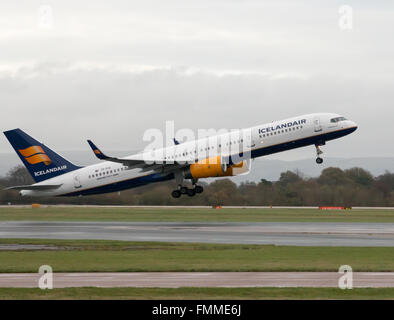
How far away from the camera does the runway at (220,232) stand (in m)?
48.4

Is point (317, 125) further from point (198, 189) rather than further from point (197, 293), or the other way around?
point (197, 293)

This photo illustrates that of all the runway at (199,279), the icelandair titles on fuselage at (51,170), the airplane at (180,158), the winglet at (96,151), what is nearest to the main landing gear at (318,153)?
the airplane at (180,158)

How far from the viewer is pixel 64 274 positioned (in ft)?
102

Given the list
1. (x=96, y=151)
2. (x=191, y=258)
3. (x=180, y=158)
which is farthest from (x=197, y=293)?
(x=180, y=158)

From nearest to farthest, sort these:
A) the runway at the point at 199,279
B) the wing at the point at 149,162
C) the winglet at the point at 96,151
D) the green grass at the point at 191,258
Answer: the runway at the point at 199,279
the green grass at the point at 191,258
the winglet at the point at 96,151
the wing at the point at 149,162

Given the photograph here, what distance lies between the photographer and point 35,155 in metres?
76.0

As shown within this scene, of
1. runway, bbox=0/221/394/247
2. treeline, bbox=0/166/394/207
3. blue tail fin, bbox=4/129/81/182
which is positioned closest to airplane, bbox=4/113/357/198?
blue tail fin, bbox=4/129/81/182

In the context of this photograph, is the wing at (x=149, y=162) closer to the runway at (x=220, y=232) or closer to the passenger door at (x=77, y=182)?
the runway at (x=220, y=232)

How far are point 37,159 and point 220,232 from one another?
27.7 metres

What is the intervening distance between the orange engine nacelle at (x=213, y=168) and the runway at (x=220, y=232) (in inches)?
177
